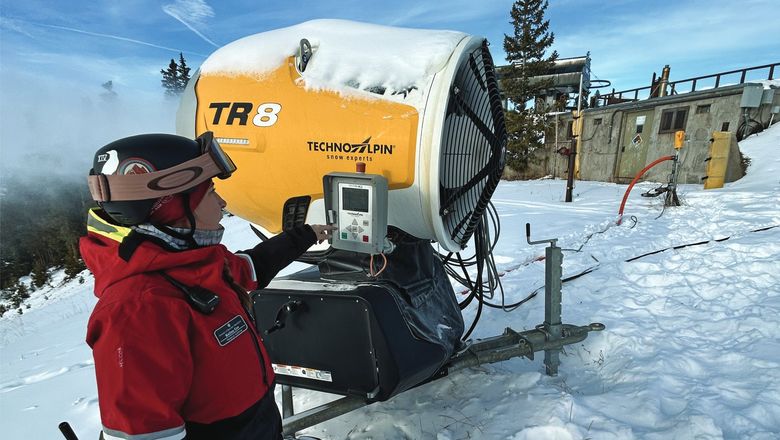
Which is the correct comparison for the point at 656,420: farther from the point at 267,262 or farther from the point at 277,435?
the point at 267,262

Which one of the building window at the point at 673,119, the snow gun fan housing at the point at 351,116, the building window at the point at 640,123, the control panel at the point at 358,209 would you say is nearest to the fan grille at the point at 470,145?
the snow gun fan housing at the point at 351,116

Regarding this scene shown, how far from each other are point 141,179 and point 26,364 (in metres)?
5.35

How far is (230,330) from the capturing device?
3.79ft

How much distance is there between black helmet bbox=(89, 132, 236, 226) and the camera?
1068 mm

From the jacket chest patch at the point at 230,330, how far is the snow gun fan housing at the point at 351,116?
0.76 m

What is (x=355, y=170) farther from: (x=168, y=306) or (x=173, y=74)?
(x=173, y=74)

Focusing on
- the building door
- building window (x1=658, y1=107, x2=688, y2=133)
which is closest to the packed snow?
building window (x1=658, y1=107, x2=688, y2=133)

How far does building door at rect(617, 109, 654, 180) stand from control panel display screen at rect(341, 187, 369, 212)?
16.5 m

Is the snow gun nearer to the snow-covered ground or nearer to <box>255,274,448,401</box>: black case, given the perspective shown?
<box>255,274,448,401</box>: black case

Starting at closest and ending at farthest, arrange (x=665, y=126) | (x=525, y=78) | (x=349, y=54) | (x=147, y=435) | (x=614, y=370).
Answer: (x=147, y=435) → (x=349, y=54) → (x=614, y=370) → (x=665, y=126) → (x=525, y=78)

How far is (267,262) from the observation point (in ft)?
5.60

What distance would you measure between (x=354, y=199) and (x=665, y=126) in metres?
16.5

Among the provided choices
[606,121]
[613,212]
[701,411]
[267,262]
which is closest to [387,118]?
[267,262]

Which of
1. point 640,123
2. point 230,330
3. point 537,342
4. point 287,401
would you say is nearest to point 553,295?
point 537,342
